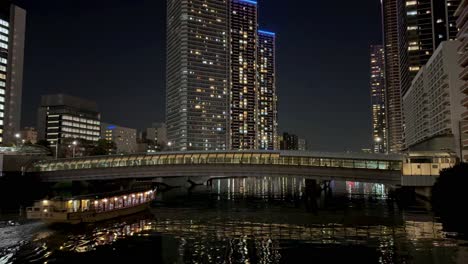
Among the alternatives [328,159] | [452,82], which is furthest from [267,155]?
[452,82]

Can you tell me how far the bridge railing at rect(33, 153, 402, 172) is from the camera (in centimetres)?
8319

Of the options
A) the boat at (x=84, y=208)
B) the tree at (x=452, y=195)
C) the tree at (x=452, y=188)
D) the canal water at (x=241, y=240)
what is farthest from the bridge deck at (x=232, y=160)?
the boat at (x=84, y=208)

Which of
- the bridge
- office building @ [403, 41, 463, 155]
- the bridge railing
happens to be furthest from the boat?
office building @ [403, 41, 463, 155]

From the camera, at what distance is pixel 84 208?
51000mm

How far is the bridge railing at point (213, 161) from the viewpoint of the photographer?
273ft

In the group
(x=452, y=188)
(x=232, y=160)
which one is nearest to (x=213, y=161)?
(x=232, y=160)

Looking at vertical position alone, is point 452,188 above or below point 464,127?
below

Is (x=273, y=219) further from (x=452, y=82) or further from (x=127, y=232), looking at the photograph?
(x=452, y=82)

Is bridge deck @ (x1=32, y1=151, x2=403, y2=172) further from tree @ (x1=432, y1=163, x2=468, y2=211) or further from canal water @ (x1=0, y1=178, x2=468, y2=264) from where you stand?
canal water @ (x1=0, y1=178, x2=468, y2=264)

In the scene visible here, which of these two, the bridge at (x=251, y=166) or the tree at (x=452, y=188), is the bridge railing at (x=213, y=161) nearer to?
the bridge at (x=251, y=166)

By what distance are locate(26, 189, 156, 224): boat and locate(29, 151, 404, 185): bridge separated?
28.9 meters

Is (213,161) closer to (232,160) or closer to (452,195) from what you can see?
(232,160)

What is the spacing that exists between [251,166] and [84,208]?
4121 centimetres

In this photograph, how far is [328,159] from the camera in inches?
3334
